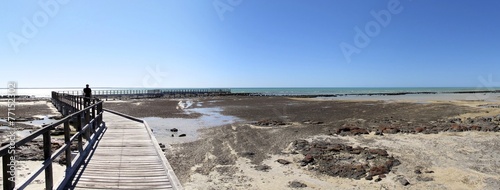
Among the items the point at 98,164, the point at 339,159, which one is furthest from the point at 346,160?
the point at 98,164

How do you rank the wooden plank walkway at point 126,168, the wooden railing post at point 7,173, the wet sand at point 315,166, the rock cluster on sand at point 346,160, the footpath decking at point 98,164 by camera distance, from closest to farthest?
1. the wooden railing post at point 7,173
2. the footpath decking at point 98,164
3. the wooden plank walkway at point 126,168
4. the wet sand at point 315,166
5. the rock cluster on sand at point 346,160

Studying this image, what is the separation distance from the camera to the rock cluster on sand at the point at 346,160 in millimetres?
8531

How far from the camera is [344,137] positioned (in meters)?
14.1

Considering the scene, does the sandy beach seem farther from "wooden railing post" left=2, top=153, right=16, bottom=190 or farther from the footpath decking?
"wooden railing post" left=2, top=153, right=16, bottom=190

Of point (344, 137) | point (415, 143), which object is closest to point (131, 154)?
point (344, 137)

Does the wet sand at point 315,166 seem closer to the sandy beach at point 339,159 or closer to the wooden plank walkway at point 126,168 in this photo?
the sandy beach at point 339,159

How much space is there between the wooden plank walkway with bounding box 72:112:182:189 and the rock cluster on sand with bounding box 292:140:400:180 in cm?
483

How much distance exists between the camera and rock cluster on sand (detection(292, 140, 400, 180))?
853cm

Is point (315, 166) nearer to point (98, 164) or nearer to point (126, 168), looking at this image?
point (126, 168)

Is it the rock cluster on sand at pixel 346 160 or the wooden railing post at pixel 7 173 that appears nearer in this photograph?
the wooden railing post at pixel 7 173

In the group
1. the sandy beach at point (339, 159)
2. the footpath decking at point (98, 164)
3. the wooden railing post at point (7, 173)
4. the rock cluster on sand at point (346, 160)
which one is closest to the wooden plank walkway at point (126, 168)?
the footpath decking at point (98, 164)

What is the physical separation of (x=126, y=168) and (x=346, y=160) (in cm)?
691

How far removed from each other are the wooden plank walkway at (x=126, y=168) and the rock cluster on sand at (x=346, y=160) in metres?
4.83

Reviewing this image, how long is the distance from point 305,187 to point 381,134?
8329mm
